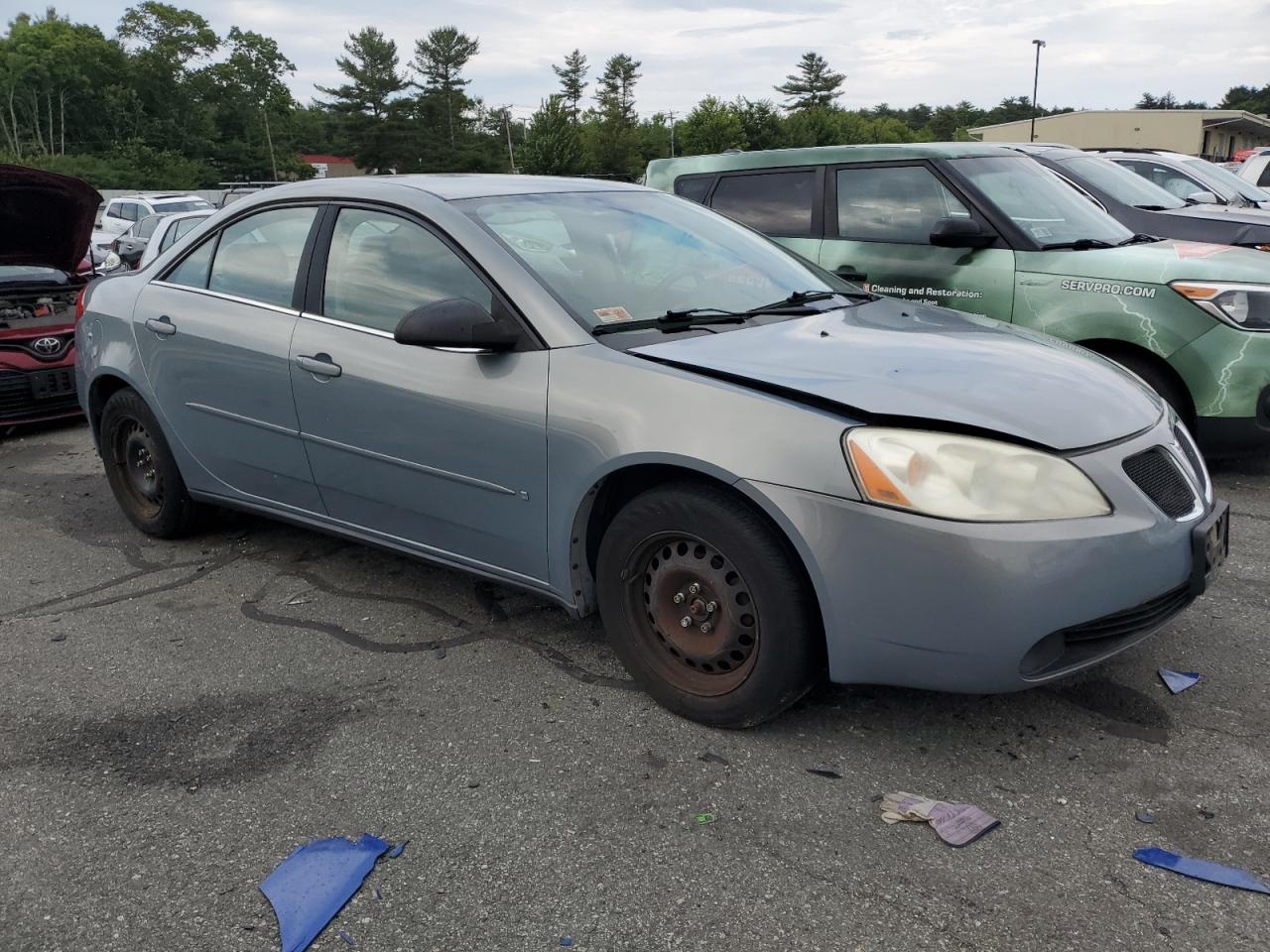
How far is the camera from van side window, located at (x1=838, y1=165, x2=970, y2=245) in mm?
6066

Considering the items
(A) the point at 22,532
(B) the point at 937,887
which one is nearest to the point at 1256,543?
(B) the point at 937,887

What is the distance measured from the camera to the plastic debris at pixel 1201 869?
2.31m

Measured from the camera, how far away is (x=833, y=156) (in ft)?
21.4

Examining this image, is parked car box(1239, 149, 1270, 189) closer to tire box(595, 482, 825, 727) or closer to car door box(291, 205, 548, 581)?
car door box(291, 205, 548, 581)

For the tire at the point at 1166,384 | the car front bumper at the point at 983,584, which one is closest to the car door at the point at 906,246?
the tire at the point at 1166,384

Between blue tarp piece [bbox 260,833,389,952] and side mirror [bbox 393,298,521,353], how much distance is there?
1.43m

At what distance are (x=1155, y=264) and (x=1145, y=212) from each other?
302cm

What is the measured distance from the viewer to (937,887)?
235cm

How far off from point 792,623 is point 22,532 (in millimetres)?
4250

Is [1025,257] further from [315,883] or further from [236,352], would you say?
[315,883]

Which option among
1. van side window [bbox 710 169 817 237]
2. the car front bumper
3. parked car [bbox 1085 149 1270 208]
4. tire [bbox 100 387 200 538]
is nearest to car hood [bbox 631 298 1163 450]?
the car front bumper

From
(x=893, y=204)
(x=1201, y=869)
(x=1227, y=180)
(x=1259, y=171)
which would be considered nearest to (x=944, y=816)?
(x=1201, y=869)

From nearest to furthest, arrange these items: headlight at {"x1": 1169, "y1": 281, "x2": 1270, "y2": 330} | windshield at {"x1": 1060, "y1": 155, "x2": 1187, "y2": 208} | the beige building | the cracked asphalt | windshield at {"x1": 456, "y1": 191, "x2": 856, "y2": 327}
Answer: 1. the cracked asphalt
2. windshield at {"x1": 456, "y1": 191, "x2": 856, "y2": 327}
3. headlight at {"x1": 1169, "y1": 281, "x2": 1270, "y2": 330}
4. windshield at {"x1": 1060, "y1": 155, "x2": 1187, "y2": 208}
5. the beige building

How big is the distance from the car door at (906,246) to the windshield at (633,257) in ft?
6.47
